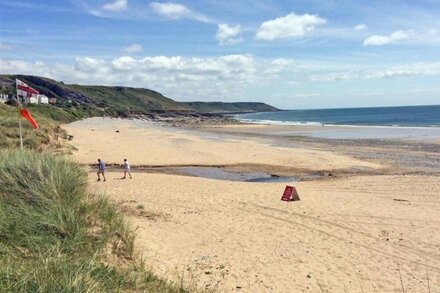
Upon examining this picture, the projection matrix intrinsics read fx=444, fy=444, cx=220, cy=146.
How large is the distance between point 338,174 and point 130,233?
54.2ft

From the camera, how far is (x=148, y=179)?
19297mm

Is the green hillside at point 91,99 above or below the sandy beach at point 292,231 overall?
above

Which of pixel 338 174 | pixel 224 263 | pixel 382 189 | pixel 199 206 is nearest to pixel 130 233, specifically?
pixel 224 263

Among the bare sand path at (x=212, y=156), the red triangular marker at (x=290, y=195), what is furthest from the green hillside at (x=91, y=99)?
the red triangular marker at (x=290, y=195)

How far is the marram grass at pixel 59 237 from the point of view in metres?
4.54

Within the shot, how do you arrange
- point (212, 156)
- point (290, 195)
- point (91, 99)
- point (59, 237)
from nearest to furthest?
point (59, 237), point (290, 195), point (212, 156), point (91, 99)

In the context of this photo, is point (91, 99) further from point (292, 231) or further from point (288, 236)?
point (288, 236)

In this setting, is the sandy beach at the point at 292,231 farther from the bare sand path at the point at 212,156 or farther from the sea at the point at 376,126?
the sea at the point at 376,126

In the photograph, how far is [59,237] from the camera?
21.2 feet

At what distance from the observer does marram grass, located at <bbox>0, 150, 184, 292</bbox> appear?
4.54 meters

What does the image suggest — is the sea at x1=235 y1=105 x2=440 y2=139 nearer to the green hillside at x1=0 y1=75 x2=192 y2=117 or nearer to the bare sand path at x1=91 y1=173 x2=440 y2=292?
the bare sand path at x1=91 y1=173 x2=440 y2=292

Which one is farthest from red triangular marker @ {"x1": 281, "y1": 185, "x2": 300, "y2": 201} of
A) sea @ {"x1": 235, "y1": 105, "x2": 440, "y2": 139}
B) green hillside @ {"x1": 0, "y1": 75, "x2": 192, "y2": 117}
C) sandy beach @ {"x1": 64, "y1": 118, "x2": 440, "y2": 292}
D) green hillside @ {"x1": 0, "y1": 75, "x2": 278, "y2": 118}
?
green hillside @ {"x1": 0, "y1": 75, "x2": 192, "y2": 117}

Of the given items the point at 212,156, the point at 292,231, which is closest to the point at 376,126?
the point at 212,156

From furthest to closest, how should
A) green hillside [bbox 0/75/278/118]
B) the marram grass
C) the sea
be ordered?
green hillside [bbox 0/75/278/118] → the sea → the marram grass
